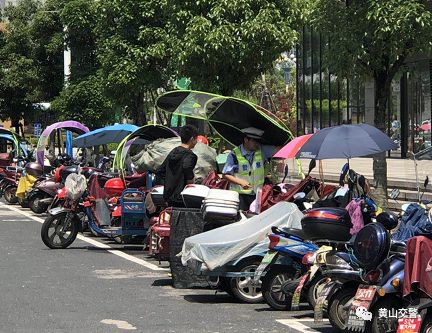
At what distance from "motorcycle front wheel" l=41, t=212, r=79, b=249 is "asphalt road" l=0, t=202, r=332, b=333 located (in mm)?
285

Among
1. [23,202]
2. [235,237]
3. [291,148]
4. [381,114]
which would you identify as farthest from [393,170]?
[235,237]

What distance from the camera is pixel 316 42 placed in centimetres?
4025

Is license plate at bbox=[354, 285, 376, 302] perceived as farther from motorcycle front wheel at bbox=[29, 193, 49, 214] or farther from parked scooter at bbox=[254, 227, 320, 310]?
motorcycle front wheel at bbox=[29, 193, 49, 214]

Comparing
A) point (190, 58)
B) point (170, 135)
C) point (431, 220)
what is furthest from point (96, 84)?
point (431, 220)

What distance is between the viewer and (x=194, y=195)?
402 inches

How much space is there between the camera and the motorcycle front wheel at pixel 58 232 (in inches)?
547

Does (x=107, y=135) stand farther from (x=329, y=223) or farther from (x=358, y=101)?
(x=358, y=101)

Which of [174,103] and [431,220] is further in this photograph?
[174,103]

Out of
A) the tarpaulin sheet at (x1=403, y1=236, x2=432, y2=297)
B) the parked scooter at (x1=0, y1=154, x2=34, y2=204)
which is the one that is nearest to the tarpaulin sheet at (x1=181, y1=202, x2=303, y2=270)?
the tarpaulin sheet at (x1=403, y1=236, x2=432, y2=297)

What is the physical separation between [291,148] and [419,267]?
402 centimetres

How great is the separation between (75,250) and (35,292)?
4.12m

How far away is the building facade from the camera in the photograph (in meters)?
32.0

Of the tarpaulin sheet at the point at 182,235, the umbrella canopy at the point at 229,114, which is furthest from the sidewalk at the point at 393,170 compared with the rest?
the tarpaulin sheet at the point at 182,235

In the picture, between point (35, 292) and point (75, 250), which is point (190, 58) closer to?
point (75, 250)
